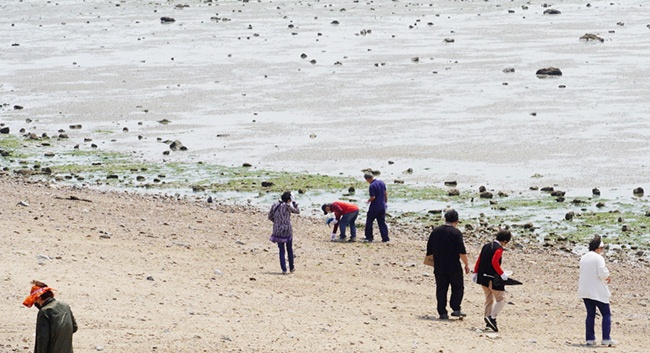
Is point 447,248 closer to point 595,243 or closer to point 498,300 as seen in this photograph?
point 498,300

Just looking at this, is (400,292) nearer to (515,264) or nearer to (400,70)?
(515,264)

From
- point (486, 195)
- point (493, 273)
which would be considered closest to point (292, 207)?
point (493, 273)

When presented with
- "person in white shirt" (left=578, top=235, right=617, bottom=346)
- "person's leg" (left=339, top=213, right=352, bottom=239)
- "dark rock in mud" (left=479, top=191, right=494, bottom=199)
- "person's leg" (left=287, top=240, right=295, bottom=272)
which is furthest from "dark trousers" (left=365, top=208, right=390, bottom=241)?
"person in white shirt" (left=578, top=235, right=617, bottom=346)

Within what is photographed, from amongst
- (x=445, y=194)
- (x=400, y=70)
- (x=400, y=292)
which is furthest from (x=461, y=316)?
(x=400, y=70)

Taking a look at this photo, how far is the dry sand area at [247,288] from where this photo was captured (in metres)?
17.3

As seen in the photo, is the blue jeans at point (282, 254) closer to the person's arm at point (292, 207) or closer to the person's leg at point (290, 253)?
the person's leg at point (290, 253)

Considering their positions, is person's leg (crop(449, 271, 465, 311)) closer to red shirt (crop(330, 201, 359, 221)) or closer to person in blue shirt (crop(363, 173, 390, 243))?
person in blue shirt (crop(363, 173, 390, 243))

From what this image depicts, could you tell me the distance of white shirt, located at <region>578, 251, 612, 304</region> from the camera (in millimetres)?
17172

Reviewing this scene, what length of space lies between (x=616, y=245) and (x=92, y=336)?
15.1 m

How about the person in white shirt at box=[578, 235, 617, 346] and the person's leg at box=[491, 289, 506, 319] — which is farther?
the person's leg at box=[491, 289, 506, 319]

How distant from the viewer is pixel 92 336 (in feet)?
54.8

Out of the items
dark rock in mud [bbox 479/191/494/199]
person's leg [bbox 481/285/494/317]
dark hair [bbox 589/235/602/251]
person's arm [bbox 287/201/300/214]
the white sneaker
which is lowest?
the white sneaker

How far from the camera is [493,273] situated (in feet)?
58.9

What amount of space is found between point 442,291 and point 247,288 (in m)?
3.96
